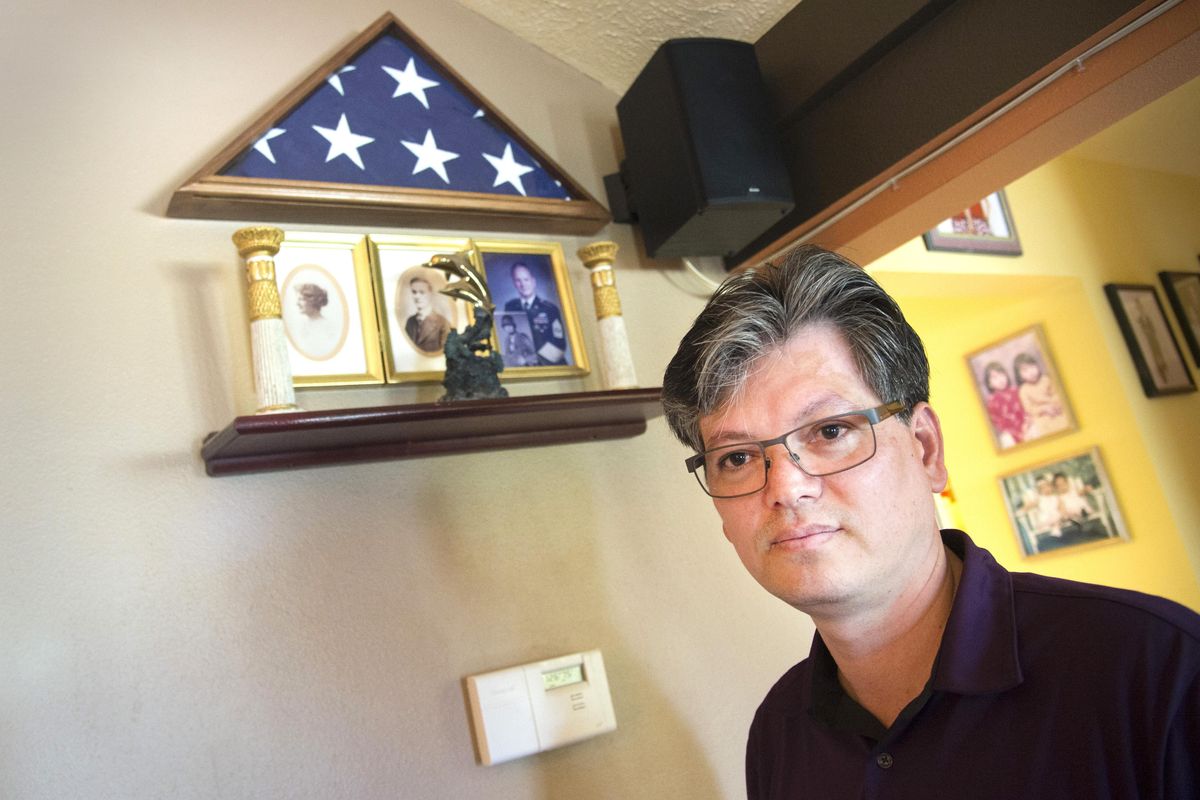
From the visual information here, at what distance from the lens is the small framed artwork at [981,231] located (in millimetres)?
2797

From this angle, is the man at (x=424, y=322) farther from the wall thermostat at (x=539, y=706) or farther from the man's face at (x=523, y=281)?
the wall thermostat at (x=539, y=706)

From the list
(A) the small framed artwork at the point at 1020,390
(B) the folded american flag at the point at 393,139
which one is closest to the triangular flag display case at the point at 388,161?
(B) the folded american flag at the point at 393,139

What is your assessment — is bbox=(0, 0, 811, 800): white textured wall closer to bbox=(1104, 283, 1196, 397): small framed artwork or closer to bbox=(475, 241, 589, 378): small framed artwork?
bbox=(475, 241, 589, 378): small framed artwork

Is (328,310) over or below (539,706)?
over

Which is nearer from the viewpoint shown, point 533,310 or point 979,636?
point 979,636

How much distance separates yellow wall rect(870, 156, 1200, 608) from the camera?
120 inches

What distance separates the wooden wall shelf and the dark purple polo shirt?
2.14ft

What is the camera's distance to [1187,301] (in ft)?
11.8

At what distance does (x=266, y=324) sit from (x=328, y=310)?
160 mm

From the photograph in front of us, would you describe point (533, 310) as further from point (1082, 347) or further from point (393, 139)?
point (1082, 347)

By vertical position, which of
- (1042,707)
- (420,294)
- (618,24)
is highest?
(618,24)

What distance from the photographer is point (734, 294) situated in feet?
3.73

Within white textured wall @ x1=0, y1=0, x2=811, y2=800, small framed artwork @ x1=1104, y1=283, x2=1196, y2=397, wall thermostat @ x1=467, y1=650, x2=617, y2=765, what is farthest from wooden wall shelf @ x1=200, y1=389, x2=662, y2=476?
small framed artwork @ x1=1104, y1=283, x2=1196, y2=397

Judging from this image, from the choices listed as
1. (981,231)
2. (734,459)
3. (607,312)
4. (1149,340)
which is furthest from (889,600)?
(1149,340)
